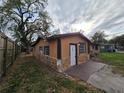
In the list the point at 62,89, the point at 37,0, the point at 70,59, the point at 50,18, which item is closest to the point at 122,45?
the point at 50,18

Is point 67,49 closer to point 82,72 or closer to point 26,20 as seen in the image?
point 82,72

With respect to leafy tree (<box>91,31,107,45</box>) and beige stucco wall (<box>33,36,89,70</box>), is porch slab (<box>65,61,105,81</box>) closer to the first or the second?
beige stucco wall (<box>33,36,89,70</box>)

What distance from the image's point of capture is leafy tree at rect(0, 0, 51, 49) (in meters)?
28.7

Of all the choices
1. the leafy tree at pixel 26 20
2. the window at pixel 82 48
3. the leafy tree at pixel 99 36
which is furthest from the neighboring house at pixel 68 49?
the leafy tree at pixel 99 36

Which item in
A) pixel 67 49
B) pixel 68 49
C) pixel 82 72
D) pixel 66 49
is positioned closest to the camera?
pixel 82 72

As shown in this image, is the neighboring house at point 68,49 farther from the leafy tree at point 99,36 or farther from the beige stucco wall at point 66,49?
the leafy tree at point 99,36

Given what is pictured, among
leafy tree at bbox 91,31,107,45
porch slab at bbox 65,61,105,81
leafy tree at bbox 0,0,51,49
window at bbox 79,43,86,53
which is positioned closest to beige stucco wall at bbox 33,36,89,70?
window at bbox 79,43,86,53

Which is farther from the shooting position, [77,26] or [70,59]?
[77,26]

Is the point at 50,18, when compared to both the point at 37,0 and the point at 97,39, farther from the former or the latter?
the point at 97,39

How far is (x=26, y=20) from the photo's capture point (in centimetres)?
3050

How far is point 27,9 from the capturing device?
30031mm

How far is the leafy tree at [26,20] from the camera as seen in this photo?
28.7 meters

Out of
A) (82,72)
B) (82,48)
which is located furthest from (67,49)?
(82,72)

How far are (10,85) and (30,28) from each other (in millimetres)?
25389
